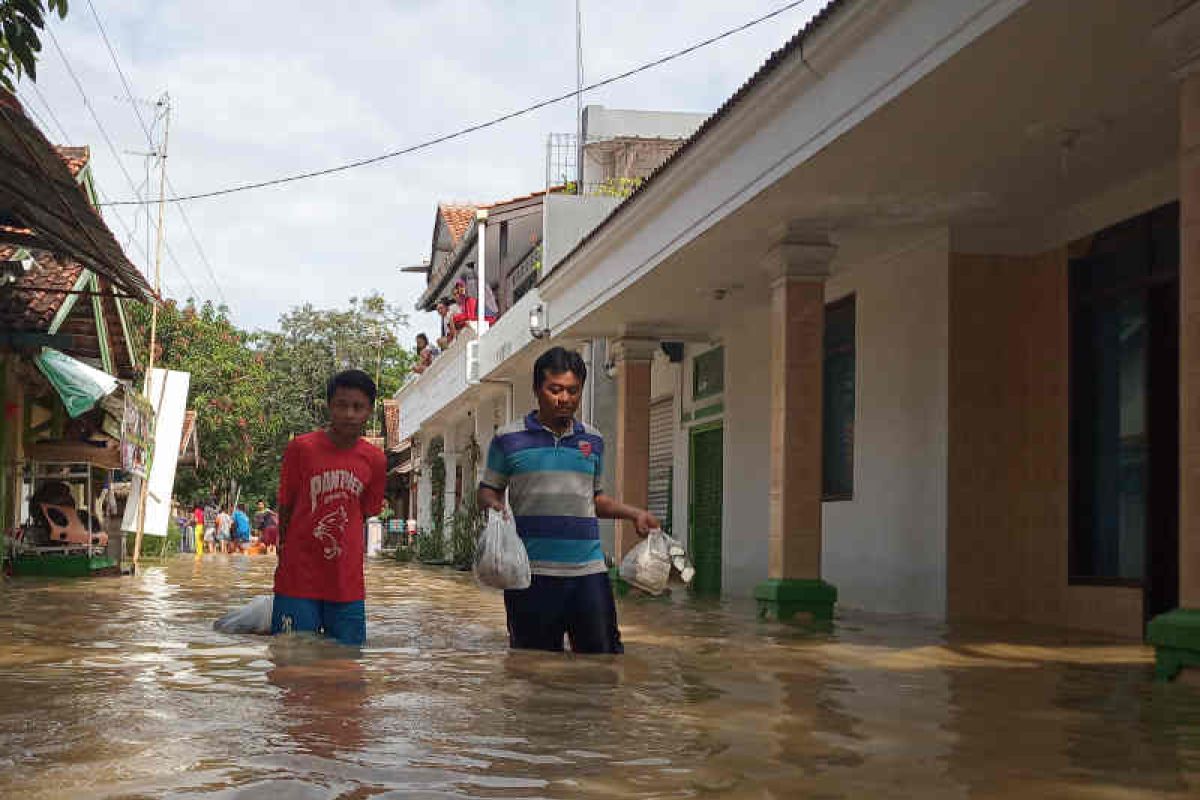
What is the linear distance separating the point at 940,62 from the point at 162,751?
5.66 m

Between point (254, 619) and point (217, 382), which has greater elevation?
point (217, 382)

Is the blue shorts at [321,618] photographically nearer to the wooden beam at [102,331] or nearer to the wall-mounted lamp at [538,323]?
the wall-mounted lamp at [538,323]

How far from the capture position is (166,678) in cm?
666

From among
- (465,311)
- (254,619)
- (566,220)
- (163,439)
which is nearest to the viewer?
(254,619)

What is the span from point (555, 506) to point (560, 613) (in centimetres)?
52

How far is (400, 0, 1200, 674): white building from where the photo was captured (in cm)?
833

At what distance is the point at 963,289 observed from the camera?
1288 cm

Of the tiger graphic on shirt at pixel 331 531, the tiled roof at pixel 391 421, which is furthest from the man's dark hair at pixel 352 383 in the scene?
the tiled roof at pixel 391 421

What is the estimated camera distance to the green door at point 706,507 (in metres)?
19.4

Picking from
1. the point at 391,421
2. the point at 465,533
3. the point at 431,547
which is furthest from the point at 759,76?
the point at 391,421

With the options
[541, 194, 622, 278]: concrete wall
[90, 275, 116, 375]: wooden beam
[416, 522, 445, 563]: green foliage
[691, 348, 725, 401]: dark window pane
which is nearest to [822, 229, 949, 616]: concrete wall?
[691, 348, 725, 401]: dark window pane

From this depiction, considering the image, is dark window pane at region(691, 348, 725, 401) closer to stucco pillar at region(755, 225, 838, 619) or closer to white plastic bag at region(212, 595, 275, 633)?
stucco pillar at region(755, 225, 838, 619)

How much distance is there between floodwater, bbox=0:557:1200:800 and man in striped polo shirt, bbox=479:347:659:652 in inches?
8.8

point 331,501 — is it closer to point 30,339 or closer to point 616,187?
point 30,339
